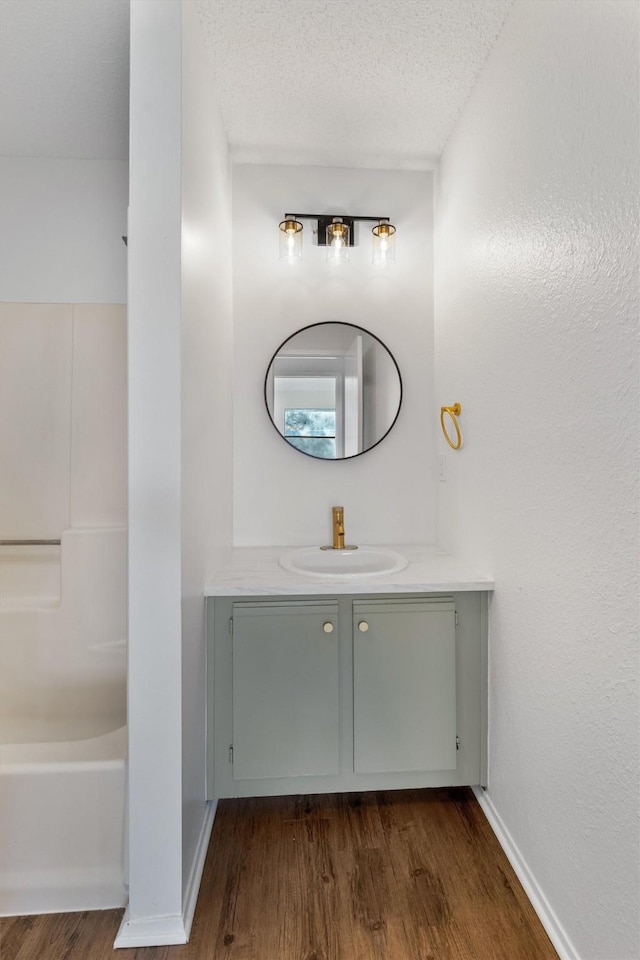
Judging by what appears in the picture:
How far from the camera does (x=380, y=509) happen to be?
2.30 m

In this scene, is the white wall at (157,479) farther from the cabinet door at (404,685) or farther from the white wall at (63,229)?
the white wall at (63,229)

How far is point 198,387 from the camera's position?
1.50 metres

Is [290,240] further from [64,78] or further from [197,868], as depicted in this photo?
[197,868]

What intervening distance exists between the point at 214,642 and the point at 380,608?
55 cm

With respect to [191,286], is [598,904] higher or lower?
lower

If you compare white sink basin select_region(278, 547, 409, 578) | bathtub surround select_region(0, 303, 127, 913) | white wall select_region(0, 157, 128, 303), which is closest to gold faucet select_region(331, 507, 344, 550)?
white sink basin select_region(278, 547, 409, 578)

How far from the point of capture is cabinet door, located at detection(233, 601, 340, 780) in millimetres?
1656

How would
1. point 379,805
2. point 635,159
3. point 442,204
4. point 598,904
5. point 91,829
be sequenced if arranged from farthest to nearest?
point 442,204 → point 379,805 → point 91,829 → point 598,904 → point 635,159

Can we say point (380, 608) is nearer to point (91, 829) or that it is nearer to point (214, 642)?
point (214, 642)

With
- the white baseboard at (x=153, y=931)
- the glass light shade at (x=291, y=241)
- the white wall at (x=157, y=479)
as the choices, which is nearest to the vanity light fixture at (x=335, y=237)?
the glass light shade at (x=291, y=241)

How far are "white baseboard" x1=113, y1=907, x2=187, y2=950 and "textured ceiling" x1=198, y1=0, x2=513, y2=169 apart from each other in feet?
8.06

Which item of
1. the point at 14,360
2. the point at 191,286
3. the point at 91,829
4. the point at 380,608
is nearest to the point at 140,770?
the point at 91,829

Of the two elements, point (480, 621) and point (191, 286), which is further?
point (480, 621)

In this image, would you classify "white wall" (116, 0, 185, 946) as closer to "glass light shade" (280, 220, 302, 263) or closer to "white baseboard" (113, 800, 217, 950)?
"white baseboard" (113, 800, 217, 950)
